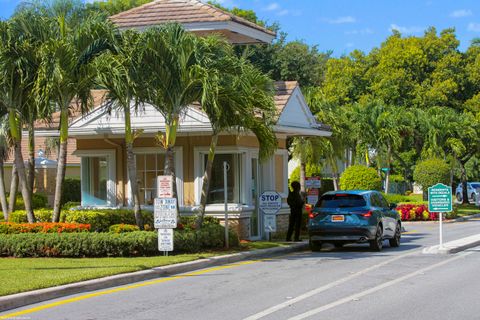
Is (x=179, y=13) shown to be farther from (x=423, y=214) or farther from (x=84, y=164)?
(x=423, y=214)

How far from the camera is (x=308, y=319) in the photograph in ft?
34.5

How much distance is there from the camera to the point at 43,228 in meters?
19.7

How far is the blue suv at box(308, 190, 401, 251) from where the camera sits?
21062 millimetres

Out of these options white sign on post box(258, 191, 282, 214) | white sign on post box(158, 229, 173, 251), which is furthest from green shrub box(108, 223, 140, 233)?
white sign on post box(258, 191, 282, 214)

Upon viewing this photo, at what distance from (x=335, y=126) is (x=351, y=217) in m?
13.8

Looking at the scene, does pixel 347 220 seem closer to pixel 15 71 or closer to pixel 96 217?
pixel 96 217

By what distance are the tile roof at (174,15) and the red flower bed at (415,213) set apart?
15128mm

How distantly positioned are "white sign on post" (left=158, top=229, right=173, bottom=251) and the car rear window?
5.34 metres

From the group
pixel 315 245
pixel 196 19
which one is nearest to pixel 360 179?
pixel 196 19

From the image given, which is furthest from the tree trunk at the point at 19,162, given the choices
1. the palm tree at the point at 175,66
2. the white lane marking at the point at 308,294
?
the white lane marking at the point at 308,294

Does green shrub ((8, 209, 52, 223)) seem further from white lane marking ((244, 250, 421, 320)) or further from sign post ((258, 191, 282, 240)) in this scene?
white lane marking ((244, 250, 421, 320))

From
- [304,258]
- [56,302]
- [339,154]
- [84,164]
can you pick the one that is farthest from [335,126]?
[56,302]

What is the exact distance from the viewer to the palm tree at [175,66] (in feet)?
61.6

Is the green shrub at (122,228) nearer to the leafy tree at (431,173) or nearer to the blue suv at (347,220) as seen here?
the blue suv at (347,220)
